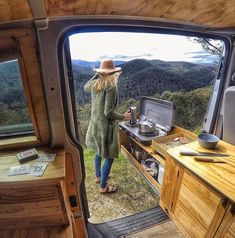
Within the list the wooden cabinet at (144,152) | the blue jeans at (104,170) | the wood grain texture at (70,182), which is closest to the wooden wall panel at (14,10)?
the wood grain texture at (70,182)

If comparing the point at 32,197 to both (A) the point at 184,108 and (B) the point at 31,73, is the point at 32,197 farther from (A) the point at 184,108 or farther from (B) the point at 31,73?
(A) the point at 184,108

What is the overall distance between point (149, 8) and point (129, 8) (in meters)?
0.10

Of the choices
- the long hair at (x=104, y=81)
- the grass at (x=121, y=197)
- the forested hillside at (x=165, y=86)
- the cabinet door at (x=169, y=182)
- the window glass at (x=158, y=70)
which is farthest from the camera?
the forested hillside at (x=165, y=86)

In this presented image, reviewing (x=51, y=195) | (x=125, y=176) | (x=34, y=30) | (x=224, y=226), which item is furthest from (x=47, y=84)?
(x=125, y=176)

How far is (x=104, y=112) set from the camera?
1912 millimetres

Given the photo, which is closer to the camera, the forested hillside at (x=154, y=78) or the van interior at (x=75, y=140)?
the van interior at (x=75, y=140)

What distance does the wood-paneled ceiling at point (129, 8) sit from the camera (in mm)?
716

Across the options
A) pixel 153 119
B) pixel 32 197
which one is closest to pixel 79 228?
pixel 32 197

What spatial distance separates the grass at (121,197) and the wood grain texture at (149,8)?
1832mm

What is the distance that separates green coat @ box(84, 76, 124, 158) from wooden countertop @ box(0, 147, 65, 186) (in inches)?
34.5

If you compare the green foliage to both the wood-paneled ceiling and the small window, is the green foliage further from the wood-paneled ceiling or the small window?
the wood-paneled ceiling

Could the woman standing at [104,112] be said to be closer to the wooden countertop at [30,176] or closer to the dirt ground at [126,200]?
the dirt ground at [126,200]

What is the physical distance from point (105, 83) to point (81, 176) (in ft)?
3.06

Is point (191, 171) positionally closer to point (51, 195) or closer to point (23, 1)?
point (51, 195)
